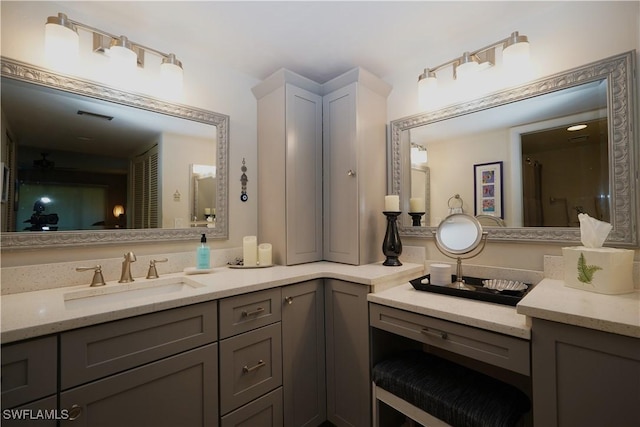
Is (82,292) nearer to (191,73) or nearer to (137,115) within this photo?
(137,115)

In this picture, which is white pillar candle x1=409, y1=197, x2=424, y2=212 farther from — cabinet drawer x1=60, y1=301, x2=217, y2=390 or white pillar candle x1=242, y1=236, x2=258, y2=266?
cabinet drawer x1=60, y1=301, x2=217, y2=390

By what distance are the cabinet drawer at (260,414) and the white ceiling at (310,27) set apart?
77.3 inches

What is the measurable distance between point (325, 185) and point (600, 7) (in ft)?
5.46

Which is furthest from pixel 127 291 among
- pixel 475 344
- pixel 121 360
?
pixel 475 344

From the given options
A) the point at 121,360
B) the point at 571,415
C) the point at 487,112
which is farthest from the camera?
the point at 487,112

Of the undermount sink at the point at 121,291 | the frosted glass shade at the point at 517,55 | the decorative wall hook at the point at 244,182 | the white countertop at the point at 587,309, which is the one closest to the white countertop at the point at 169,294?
the undermount sink at the point at 121,291

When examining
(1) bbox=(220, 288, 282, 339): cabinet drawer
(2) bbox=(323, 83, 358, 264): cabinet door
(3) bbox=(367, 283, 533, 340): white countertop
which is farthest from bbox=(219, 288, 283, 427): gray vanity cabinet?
(2) bbox=(323, 83, 358, 264): cabinet door

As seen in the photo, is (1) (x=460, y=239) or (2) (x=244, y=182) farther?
(2) (x=244, y=182)

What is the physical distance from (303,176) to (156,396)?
4.58ft

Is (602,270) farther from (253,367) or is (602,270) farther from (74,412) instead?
(74,412)

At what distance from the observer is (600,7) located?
4.25 ft

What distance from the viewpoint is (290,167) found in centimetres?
186

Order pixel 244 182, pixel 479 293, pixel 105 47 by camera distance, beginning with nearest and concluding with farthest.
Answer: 1. pixel 479 293
2. pixel 105 47
3. pixel 244 182

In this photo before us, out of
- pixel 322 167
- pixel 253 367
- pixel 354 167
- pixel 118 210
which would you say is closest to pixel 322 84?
pixel 322 167
